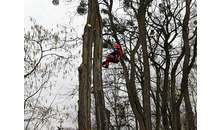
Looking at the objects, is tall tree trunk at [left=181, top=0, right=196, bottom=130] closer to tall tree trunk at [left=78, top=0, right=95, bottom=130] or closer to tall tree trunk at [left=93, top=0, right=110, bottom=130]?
tall tree trunk at [left=93, top=0, right=110, bottom=130]

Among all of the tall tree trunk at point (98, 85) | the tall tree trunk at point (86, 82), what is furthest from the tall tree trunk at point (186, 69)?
the tall tree trunk at point (86, 82)

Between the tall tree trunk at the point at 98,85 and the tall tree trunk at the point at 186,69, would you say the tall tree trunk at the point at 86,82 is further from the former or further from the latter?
the tall tree trunk at the point at 186,69

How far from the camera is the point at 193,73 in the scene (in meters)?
14.0

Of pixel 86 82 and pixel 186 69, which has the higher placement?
pixel 186 69

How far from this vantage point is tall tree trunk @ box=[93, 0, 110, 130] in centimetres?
449

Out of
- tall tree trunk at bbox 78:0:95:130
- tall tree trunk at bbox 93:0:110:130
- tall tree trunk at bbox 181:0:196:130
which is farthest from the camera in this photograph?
tall tree trunk at bbox 181:0:196:130

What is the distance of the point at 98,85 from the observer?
470 centimetres

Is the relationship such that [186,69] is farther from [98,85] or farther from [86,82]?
[86,82]

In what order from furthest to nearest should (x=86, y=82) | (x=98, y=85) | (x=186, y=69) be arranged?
(x=186, y=69) → (x=98, y=85) → (x=86, y=82)

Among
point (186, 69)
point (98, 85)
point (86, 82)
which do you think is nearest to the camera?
point (86, 82)

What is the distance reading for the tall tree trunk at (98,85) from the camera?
14.7 feet

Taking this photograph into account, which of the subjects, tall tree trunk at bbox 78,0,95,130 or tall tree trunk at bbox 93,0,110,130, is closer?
tall tree trunk at bbox 78,0,95,130

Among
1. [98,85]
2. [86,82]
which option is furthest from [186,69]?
[86,82]

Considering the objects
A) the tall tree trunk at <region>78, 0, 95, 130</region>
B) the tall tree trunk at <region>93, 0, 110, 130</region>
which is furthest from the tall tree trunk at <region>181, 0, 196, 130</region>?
the tall tree trunk at <region>78, 0, 95, 130</region>
